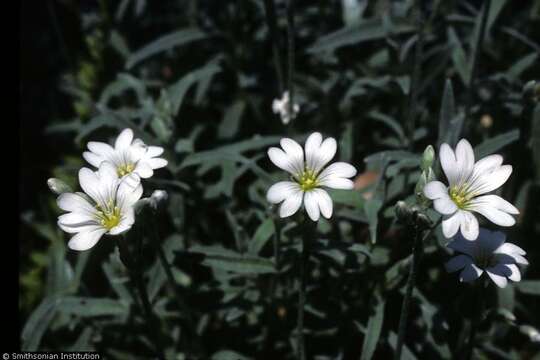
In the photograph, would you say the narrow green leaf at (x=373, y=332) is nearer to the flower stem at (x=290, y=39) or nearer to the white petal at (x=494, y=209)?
the white petal at (x=494, y=209)

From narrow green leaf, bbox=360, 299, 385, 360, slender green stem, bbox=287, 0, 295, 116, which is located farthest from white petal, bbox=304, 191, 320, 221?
slender green stem, bbox=287, 0, 295, 116

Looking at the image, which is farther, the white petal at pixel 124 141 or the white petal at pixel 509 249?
the white petal at pixel 124 141

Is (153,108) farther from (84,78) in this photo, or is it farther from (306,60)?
(306,60)

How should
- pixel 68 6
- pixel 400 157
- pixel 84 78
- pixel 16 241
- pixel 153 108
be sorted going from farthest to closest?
pixel 68 6, pixel 84 78, pixel 16 241, pixel 153 108, pixel 400 157

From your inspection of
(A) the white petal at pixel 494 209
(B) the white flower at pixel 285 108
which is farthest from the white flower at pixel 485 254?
(B) the white flower at pixel 285 108

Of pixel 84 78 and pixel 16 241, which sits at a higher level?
pixel 84 78

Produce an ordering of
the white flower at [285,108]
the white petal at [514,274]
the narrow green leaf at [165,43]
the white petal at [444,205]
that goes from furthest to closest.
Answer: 1. the narrow green leaf at [165,43]
2. the white flower at [285,108]
3. the white petal at [514,274]
4. the white petal at [444,205]

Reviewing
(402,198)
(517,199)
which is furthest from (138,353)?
(517,199)

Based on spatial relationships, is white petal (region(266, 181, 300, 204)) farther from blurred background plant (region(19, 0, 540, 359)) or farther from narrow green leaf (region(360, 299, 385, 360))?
narrow green leaf (region(360, 299, 385, 360))
